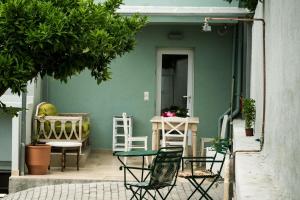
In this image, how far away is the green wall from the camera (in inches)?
579

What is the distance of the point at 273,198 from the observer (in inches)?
179

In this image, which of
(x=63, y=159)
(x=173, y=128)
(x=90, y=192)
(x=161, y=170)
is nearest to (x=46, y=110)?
(x=63, y=159)

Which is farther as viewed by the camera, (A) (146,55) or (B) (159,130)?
(A) (146,55)

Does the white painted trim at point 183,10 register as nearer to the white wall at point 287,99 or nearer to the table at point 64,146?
the table at point 64,146

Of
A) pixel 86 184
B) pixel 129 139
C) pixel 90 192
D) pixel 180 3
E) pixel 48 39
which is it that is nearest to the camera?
pixel 48 39

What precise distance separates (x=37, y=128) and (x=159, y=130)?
2398 mm

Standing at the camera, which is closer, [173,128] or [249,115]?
[249,115]

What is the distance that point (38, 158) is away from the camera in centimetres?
1163

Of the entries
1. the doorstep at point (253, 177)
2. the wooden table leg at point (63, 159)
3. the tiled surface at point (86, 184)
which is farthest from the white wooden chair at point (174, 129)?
the doorstep at point (253, 177)

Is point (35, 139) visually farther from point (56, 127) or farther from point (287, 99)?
point (287, 99)

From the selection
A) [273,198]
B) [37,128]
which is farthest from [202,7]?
[273,198]

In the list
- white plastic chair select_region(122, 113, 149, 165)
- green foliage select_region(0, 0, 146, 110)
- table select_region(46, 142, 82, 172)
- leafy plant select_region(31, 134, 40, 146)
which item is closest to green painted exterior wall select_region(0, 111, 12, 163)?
leafy plant select_region(31, 134, 40, 146)

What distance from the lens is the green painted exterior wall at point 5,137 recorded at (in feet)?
41.7

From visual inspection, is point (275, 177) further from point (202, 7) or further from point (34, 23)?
point (202, 7)
